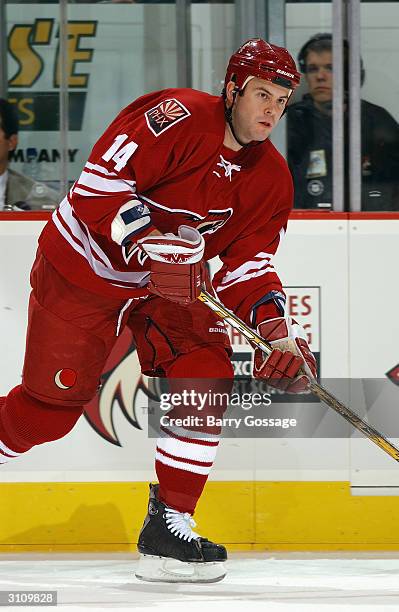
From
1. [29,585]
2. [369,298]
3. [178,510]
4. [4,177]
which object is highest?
[4,177]

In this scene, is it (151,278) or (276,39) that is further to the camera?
(276,39)

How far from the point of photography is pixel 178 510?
2816 millimetres

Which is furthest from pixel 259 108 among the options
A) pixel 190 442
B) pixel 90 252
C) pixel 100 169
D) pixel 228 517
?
pixel 228 517

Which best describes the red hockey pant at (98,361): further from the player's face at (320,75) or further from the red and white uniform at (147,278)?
the player's face at (320,75)

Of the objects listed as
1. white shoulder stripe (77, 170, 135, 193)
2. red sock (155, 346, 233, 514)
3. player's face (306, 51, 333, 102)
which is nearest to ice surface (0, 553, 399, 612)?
red sock (155, 346, 233, 514)

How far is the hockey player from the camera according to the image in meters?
2.67

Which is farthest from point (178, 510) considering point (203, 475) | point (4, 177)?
point (4, 177)

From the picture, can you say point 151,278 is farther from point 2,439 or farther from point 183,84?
point 183,84

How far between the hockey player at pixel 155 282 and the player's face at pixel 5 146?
1.74ft

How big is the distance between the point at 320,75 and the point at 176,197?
785mm

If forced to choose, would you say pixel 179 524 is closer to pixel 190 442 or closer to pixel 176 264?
pixel 190 442

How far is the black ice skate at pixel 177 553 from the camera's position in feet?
9.18

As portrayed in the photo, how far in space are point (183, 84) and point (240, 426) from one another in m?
0.93

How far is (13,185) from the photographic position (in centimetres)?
331
